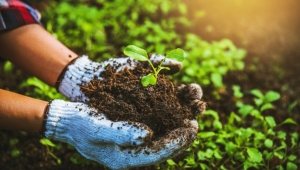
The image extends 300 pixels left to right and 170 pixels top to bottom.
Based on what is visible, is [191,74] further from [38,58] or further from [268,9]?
[268,9]

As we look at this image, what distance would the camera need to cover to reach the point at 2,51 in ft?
6.47

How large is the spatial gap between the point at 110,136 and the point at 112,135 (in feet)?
0.04

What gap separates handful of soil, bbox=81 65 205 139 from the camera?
1.57 metres

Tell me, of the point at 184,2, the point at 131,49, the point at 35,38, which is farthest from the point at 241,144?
the point at 184,2

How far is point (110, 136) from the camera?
147 centimetres

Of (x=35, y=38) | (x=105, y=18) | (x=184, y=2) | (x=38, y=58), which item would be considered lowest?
(x=38, y=58)

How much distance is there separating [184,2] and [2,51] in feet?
6.81

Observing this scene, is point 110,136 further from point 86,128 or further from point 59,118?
point 59,118

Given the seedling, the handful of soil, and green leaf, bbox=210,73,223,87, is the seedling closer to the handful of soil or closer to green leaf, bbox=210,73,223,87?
the handful of soil

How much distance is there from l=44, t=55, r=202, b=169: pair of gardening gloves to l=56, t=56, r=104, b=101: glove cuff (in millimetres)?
23

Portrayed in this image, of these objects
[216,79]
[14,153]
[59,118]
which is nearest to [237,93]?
[216,79]

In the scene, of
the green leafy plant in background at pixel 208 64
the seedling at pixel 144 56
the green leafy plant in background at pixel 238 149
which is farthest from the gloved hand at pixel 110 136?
the green leafy plant in background at pixel 208 64

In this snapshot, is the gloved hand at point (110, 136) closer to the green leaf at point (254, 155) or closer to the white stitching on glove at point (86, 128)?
the white stitching on glove at point (86, 128)

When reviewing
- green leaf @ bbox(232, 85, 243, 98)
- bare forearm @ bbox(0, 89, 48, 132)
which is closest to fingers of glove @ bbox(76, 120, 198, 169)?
bare forearm @ bbox(0, 89, 48, 132)
